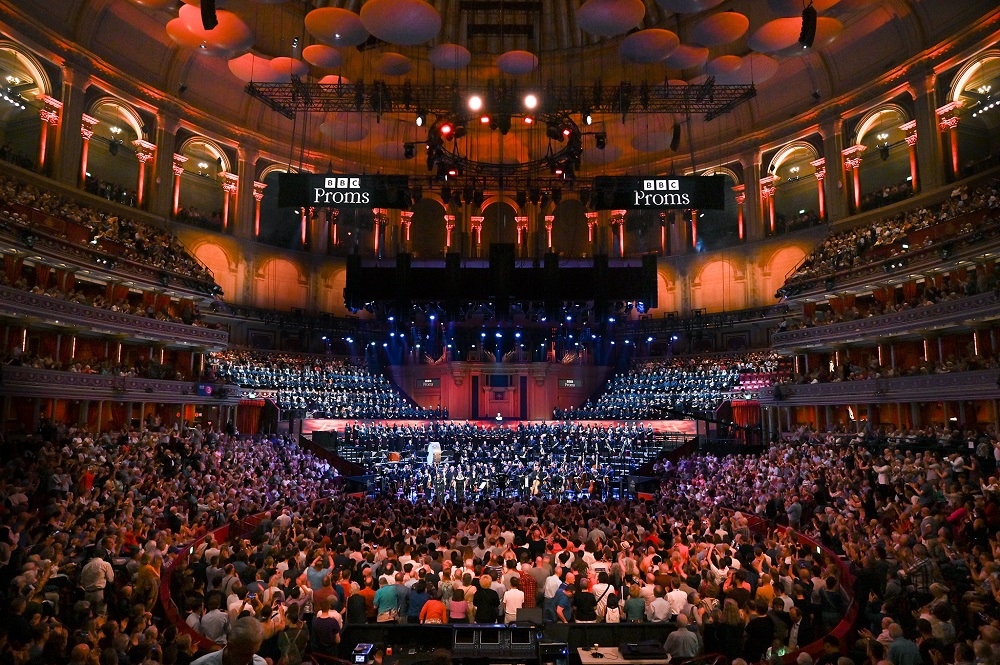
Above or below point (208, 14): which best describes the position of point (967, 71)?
above

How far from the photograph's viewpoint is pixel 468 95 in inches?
955

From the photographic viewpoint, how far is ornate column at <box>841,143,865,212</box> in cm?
3322

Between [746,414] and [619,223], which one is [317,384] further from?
[746,414]

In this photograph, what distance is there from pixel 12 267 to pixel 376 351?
71.6ft

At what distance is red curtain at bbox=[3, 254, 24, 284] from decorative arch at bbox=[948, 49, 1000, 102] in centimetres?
3451

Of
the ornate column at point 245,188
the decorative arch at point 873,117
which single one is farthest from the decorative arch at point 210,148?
the decorative arch at point 873,117

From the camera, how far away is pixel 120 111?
3272cm

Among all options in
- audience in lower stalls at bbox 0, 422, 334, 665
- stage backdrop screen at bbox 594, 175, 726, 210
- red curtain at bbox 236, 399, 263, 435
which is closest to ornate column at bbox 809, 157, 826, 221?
stage backdrop screen at bbox 594, 175, 726, 210

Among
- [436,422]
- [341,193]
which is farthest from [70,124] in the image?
[436,422]

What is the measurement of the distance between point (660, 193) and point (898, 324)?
1040 centimetres

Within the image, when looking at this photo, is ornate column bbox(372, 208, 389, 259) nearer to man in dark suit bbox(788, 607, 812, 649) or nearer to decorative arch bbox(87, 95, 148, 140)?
decorative arch bbox(87, 95, 148, 140)

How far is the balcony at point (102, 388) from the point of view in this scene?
67.1 feet

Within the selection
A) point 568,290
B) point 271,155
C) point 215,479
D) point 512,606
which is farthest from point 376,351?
point 512,606

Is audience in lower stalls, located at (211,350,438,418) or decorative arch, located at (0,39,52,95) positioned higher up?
decorative arch, located at (0,39,52,95)
